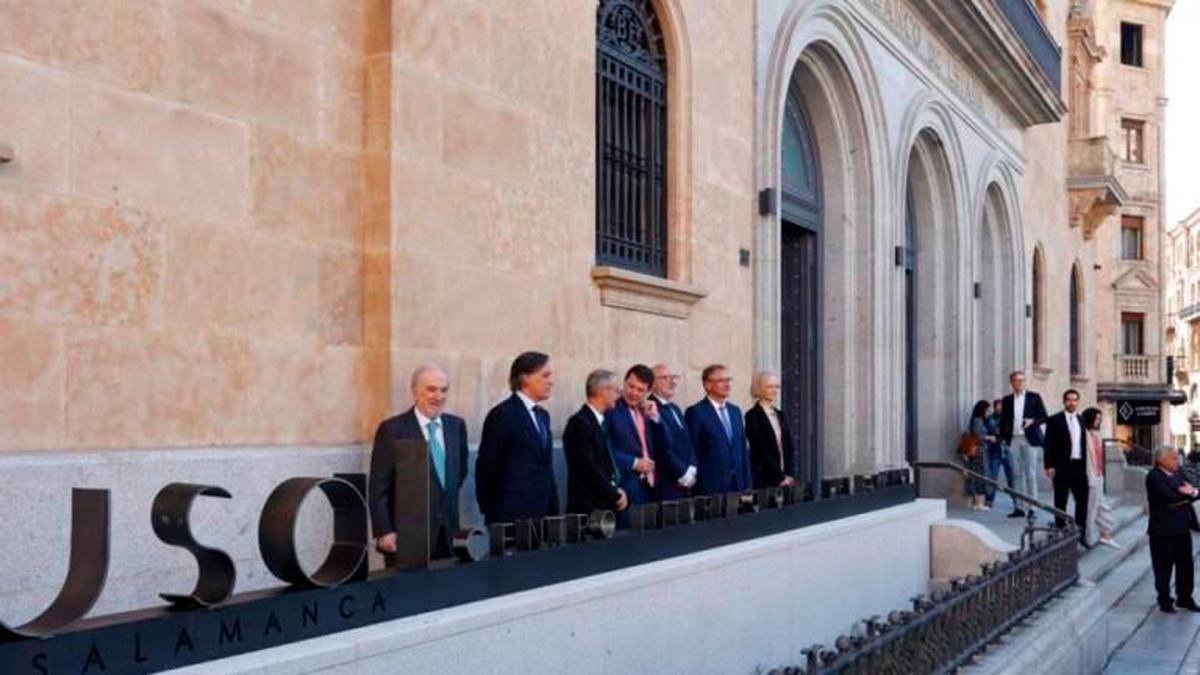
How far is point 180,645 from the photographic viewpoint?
145 inches

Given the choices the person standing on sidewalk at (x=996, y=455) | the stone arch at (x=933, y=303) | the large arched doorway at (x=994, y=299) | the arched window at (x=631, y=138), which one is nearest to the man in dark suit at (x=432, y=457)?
the arched window at (x=631, y=138)

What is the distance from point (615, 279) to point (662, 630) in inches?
176

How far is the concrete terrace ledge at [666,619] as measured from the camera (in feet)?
13.9

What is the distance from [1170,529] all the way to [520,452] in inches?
343

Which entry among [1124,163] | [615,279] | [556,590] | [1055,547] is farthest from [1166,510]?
[1124,163]

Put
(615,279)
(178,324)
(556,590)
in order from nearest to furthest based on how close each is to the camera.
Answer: (556,590), (178,324), (615,279)

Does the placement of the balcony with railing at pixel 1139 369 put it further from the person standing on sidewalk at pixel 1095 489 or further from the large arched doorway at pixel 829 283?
the large arched doorway at pixel 829 283

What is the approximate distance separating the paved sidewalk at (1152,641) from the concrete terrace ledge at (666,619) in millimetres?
2507

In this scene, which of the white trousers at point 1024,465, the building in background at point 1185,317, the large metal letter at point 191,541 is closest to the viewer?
the large metal letter at point 191,541

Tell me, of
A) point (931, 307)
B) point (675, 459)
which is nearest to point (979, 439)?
point (931, 307)

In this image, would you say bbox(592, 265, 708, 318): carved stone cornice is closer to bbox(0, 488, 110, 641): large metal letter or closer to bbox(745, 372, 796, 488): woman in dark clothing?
bbox(745, 372, 796, 488): woman in dark clothing

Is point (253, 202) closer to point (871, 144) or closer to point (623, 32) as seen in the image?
point (623, 32)

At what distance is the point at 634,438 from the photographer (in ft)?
28.1

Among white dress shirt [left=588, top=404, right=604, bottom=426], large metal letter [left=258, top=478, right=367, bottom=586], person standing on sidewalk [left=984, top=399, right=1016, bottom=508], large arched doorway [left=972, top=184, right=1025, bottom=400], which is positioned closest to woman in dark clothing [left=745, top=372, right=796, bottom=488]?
white dress shirt [left=588, top=404, right=604, bottom=426]
